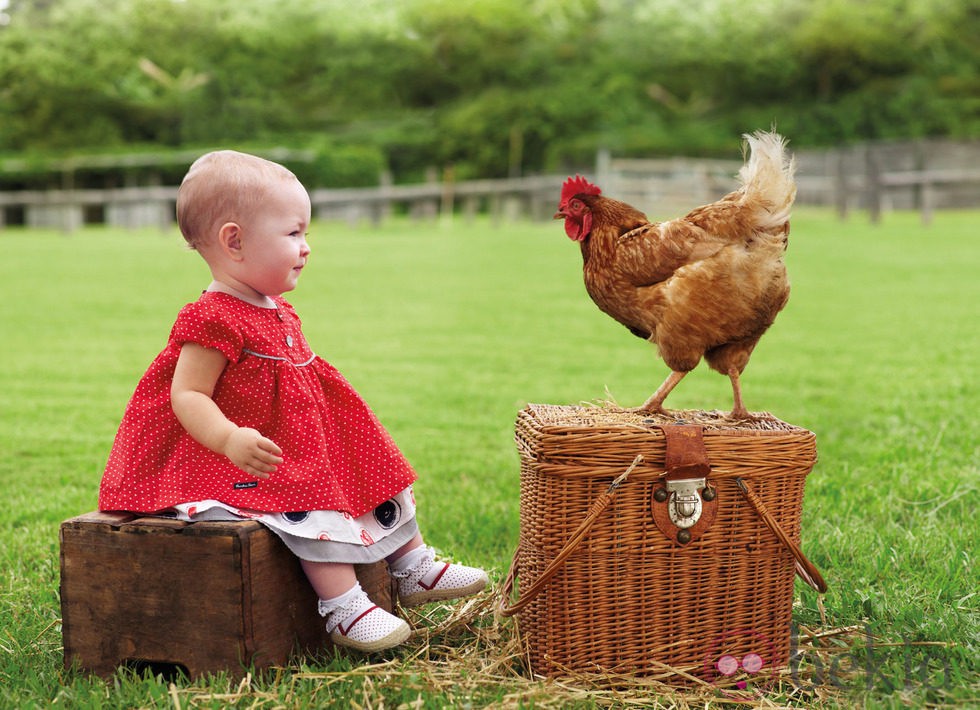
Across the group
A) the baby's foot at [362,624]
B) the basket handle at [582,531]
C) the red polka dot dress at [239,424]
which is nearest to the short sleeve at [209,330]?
the red polka dot dress at [239,424]

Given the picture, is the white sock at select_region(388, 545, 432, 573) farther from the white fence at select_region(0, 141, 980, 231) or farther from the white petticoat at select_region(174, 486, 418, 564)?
the white fence at select_region(0, 141, 980, 231)

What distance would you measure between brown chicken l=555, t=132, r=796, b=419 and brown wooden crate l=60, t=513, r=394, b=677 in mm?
1042

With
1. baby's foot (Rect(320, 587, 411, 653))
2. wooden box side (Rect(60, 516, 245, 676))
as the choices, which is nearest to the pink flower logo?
baby's foot (Rect(320, 587, 411, 653))

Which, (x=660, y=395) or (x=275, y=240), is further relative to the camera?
(x=660, y=395)

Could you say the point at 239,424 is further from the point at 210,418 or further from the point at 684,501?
the point at 684,501

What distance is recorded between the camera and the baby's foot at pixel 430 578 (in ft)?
8.73

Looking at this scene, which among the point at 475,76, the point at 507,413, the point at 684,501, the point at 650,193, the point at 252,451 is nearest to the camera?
the point at 252,451

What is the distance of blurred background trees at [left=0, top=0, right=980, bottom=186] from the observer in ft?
106

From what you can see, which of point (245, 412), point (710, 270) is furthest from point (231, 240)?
point (710, 270)

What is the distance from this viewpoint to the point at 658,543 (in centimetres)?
236

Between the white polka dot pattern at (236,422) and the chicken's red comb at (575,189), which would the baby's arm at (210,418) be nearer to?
the white polka dot pattern at (236,422)

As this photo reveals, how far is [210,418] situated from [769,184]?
146 cm

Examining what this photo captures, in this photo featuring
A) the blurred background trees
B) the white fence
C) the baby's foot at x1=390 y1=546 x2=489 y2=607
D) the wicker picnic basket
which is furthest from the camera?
the blurred background trees

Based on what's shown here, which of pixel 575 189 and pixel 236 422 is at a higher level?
pixel 575 189
